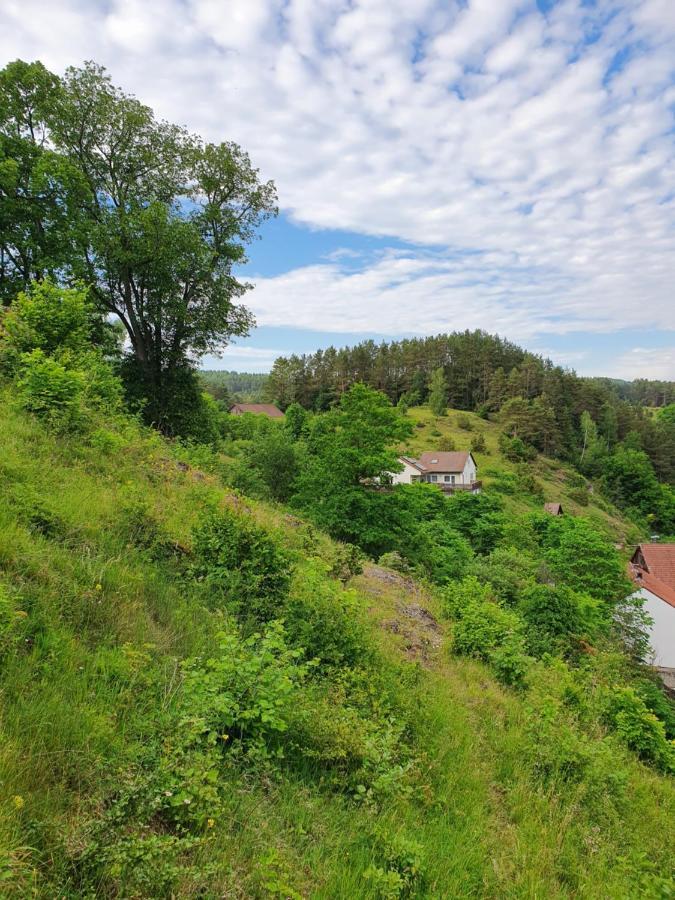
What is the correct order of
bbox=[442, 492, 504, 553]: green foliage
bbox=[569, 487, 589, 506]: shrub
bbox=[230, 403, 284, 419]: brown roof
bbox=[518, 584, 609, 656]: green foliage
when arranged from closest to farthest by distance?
bbox=[518, 584, 609, 656]: green foliage → bbox=[442, 492, 504, 553]: green foliage → bbox=[569, 487, 589, 506]: shrub → bbox=[230, 403, 284, 419]: brown roof

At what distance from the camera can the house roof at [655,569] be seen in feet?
81.4

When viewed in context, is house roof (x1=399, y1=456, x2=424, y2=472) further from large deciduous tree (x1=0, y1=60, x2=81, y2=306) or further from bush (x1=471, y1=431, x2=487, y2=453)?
large deciduous tree (x1=0, y1=60, x2=81, y2=306)

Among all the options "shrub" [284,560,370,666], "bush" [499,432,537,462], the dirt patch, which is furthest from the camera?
"bush" [499,432,537,462]

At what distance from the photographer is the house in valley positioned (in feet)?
163

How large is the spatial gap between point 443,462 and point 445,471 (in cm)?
149

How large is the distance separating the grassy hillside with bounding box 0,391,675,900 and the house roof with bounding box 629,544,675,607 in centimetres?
2371

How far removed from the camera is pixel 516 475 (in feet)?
182

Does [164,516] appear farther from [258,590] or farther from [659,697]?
[659,697]

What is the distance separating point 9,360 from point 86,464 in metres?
4.83

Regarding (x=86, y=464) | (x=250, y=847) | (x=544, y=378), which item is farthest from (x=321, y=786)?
(x=544, y=378)

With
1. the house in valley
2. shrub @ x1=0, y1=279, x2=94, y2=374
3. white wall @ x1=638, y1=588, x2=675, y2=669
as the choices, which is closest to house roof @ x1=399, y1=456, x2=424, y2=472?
the house in valley

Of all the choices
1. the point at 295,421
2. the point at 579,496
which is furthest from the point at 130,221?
the point at 579,496

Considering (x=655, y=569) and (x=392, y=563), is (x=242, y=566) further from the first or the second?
(x=655, y=569)

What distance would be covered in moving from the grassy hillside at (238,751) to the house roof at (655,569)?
23706 millimetres
